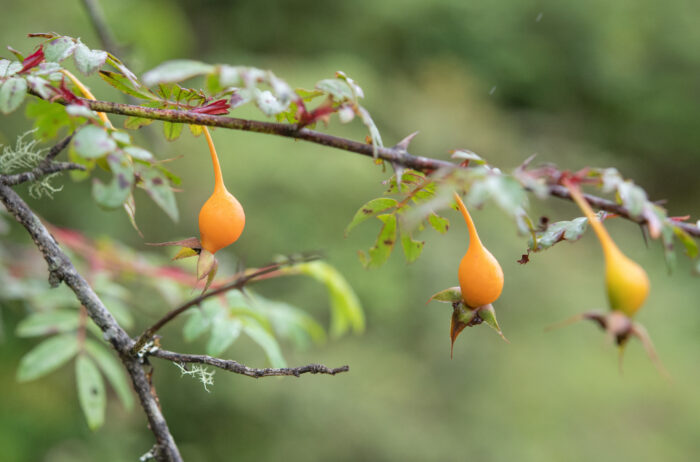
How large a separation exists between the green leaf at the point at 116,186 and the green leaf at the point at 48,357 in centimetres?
56

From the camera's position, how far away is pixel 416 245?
0.50 metres

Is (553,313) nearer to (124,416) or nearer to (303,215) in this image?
(303,215)

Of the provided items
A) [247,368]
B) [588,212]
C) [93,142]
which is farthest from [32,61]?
[588,212]

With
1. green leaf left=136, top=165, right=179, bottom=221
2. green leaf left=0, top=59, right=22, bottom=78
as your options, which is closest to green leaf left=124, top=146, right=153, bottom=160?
green leaf left=136, top=165, right=179, bottom=221

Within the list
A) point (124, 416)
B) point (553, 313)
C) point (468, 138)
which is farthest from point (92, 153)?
point (468, 138)

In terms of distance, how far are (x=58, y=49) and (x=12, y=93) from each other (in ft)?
0.19

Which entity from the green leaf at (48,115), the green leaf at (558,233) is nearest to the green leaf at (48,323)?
the green leaf at (48,115)

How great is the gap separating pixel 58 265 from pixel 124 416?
165cm

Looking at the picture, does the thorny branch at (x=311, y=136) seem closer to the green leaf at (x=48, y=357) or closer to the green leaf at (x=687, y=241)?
the green leaf at (x=687, y=241)

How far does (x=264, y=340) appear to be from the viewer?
2.31ft

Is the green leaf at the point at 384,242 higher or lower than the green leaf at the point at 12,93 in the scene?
lower

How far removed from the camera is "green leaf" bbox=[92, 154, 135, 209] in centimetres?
32

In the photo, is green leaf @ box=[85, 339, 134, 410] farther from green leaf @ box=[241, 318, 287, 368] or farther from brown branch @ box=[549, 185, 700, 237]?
brown branch @ box=[549, 185, 700, 237]

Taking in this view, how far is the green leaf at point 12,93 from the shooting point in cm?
36
